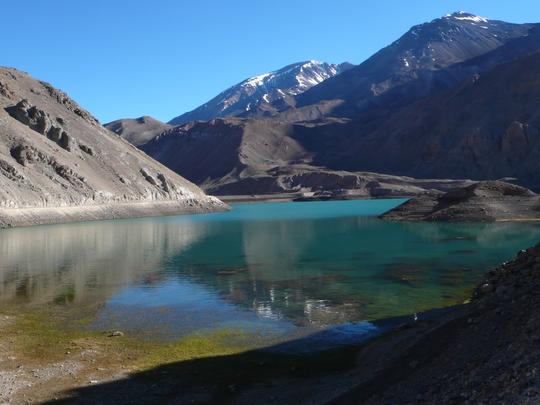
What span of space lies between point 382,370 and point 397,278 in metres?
18.1

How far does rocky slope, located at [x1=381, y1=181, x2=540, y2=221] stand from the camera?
72688mm

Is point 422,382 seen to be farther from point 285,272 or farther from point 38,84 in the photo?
point 38,84

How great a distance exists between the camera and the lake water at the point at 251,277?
68.3 feet

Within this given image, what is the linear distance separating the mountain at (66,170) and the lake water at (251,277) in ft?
93.0

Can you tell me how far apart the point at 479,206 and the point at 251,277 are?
170ft

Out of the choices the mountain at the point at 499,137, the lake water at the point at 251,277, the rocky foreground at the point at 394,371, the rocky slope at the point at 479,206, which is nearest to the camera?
the rocky foreground at the point at 394,371

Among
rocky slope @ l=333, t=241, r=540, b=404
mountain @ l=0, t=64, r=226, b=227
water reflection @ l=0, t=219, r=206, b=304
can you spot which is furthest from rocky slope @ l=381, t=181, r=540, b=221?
rocky slope @ l=333, t=241, r=540, b=404

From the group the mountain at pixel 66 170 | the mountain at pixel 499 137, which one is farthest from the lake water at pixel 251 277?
the mountain at pixel 499 137

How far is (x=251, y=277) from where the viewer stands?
31.1 m

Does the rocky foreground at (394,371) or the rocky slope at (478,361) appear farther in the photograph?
the rocky foreground at (394,371)

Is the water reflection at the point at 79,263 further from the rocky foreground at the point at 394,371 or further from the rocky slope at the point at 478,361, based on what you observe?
the rocky slope at the point at 478,361

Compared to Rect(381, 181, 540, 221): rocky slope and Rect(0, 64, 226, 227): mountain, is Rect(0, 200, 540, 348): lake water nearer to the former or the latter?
Rect(381, 181, 540, 221): rocky slope

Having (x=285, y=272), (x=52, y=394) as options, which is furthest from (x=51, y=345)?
(x=285, y=272)

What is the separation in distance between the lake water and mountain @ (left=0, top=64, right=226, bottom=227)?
93.0 feet
